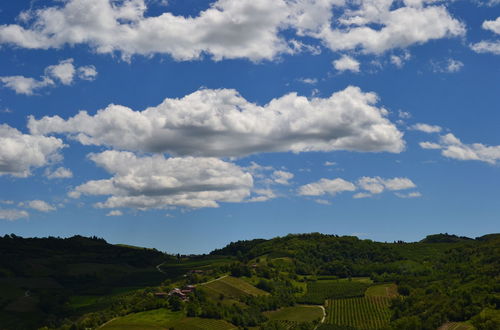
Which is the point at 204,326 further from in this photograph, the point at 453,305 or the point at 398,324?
the point at 453,305

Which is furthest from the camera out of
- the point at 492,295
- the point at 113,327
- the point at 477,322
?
the point at 492,295

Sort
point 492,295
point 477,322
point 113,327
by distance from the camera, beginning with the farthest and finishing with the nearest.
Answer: point 492,295 → point 113,327 → point 477,322

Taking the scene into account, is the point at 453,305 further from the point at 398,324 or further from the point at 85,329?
the point at 85,329

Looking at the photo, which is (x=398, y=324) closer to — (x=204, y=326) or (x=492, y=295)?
(x=492, y=295)

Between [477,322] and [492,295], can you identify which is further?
[492,295]

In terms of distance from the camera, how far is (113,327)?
18762 centimetres

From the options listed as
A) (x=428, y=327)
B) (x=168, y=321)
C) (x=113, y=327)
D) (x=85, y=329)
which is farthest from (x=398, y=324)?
(x=85, y=329)

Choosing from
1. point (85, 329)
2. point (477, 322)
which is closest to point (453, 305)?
point (477, 322)

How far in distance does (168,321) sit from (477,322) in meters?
113

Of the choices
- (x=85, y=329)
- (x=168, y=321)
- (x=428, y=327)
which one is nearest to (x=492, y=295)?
(x=428, y=327)

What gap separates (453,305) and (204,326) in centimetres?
9790

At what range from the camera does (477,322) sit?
563ft

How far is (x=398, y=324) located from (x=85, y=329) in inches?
4737

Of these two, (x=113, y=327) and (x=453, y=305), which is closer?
(x=113, y=327)
